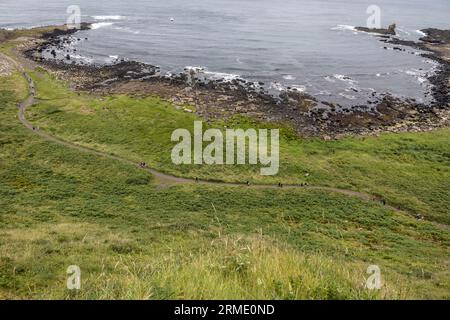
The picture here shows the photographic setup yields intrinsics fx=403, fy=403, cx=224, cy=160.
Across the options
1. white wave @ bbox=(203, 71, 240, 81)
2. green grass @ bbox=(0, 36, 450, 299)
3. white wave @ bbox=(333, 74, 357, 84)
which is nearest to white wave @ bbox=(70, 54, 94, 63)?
green grass @ bbox=(0, 36, 450, 299)

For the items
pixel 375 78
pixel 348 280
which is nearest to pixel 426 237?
pixel 348 280

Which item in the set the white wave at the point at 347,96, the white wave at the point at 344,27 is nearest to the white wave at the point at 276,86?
the white wave at the point at 347,96

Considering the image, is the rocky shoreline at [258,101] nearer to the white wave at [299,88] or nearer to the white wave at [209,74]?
the white wave at [209,74]

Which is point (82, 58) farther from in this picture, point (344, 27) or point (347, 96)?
point (344, 27)

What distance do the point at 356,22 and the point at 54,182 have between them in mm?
153025

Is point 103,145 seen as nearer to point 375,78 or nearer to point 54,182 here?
point 54,182

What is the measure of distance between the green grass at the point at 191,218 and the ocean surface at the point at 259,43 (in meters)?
27.3

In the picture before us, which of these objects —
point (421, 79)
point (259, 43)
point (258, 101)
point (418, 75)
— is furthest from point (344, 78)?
point (259, 43)

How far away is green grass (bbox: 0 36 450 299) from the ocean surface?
89.6 ft

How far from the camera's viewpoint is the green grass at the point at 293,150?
4981 cm

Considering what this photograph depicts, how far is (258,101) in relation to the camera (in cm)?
7550

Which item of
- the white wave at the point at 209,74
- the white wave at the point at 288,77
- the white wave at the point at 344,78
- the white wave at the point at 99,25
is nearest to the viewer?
the white wave at the point at 209,74

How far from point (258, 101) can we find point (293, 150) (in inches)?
778
